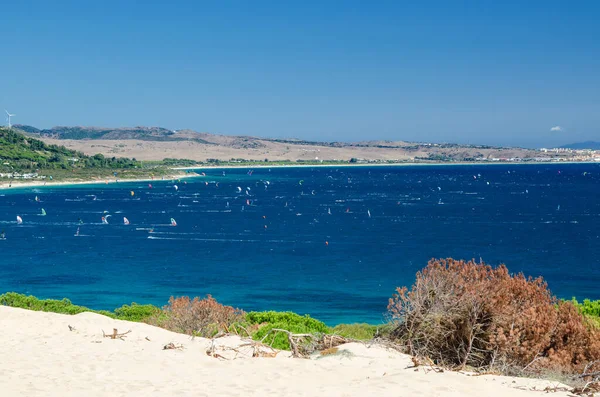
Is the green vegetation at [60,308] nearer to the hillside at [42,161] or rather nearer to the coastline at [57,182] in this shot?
the coastline at [57,182]

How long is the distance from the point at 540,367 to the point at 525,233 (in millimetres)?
60455

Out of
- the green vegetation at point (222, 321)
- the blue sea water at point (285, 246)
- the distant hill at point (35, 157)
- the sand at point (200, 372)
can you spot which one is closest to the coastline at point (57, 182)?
the distant hill at point (35, 157)

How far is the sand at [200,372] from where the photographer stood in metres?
10.6

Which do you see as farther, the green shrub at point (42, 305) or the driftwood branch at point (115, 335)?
the green shrub at point (42, 305)

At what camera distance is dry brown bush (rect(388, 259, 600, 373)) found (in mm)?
12117

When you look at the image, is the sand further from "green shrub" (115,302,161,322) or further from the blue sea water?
the blue sea water

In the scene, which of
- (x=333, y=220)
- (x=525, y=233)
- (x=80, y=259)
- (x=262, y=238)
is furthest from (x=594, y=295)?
(x=333, y=220)

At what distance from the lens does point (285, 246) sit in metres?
61.8

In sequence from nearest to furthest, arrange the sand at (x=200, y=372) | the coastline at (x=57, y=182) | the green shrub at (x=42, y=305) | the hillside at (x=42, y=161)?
the sand at (x=200, y=372) → the green shrub at (x=42, y=305) → the coastline at (x=57, y=182) → the hillside at (x=42, y=161)

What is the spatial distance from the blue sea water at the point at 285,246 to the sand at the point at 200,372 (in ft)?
70.5

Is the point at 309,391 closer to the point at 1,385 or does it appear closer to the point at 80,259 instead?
the point at 1,385

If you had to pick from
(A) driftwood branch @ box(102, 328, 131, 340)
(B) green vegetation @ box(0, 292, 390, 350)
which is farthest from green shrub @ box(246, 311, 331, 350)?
(A) driftwood branch @ box(102, 328, 131, 340)

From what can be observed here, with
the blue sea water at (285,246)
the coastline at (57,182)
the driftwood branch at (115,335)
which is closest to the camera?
the driftwood branch at (115,335)

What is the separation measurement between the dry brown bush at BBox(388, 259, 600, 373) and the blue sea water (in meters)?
21.7
